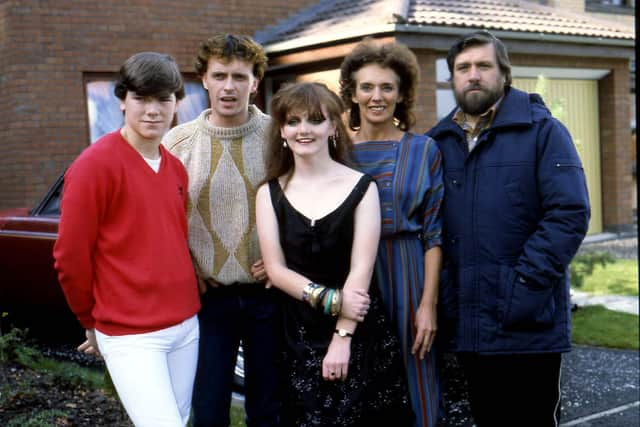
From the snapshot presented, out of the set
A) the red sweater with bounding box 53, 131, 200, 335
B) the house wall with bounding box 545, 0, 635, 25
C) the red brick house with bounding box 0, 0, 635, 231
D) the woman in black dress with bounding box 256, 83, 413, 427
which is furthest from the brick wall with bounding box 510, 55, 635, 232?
the red sweater with bounding box 53, 131, 200, 335

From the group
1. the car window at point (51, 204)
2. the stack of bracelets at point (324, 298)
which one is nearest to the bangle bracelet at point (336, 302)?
the stack of bracelets at point (324, 298)

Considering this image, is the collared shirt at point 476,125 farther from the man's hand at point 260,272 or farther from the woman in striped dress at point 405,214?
the man's hand at point 260,272

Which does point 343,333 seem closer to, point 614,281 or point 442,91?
point 614,281

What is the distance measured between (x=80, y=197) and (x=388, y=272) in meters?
1.24

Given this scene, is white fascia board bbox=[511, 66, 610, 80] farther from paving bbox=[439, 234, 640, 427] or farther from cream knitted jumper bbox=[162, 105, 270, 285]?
cream knitted jumper bbox=[162, 105, 270, 285]

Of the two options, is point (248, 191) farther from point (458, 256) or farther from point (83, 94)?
point (83, 94)

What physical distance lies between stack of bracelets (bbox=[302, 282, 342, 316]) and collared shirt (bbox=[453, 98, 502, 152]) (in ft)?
2.83

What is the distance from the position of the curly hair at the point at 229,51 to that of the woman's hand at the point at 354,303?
1.10 metres

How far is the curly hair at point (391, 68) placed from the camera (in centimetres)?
322

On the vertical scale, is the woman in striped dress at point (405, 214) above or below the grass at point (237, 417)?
above

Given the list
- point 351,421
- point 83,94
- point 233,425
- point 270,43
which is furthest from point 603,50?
point 351,421

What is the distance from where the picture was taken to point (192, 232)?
326cm

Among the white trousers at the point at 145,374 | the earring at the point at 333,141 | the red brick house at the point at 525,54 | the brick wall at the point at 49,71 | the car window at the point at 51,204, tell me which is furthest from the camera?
the red brick house at the point at 525,54

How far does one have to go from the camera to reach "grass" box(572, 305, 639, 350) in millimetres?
6746
